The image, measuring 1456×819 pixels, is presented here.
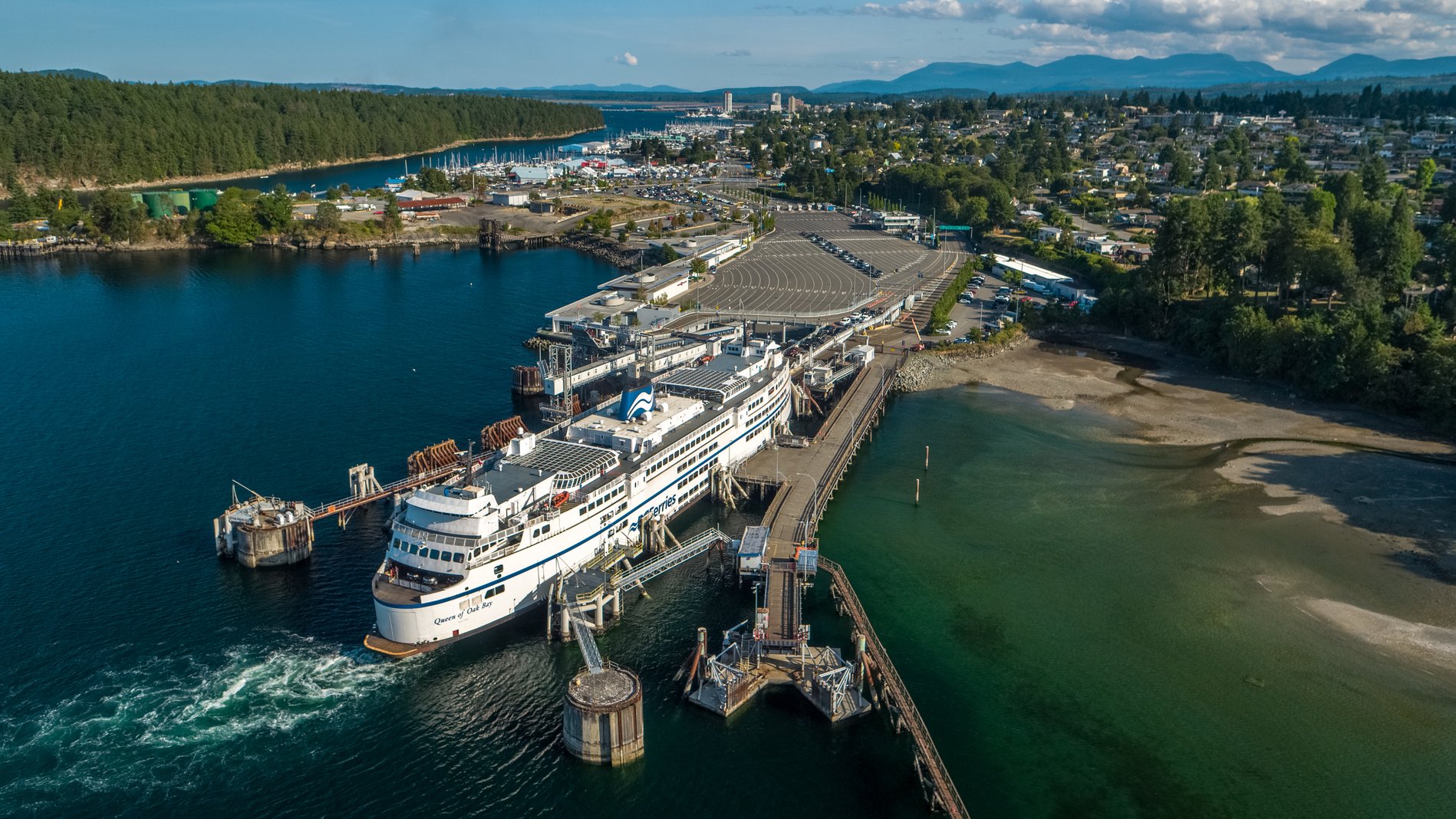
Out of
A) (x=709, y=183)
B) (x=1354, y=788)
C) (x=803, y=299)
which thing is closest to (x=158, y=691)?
(x=1354, y=788)

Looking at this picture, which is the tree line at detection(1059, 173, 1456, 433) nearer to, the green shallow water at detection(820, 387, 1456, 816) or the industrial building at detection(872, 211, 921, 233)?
the green shallow water at detection(820, 387, 1456, 816)

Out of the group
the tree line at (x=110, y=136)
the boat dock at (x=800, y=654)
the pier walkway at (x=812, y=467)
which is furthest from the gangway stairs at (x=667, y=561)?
the tree line at (x=110, y=136)

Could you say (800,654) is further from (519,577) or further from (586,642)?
(519,577)

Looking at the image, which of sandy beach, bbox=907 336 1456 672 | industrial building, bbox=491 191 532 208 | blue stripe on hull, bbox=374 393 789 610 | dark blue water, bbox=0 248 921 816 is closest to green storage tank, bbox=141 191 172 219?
industrial building, bbox=491 191 532 208

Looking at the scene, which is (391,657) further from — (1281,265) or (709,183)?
(709,183)

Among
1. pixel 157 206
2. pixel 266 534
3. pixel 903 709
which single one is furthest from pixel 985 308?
pixel 157 206
